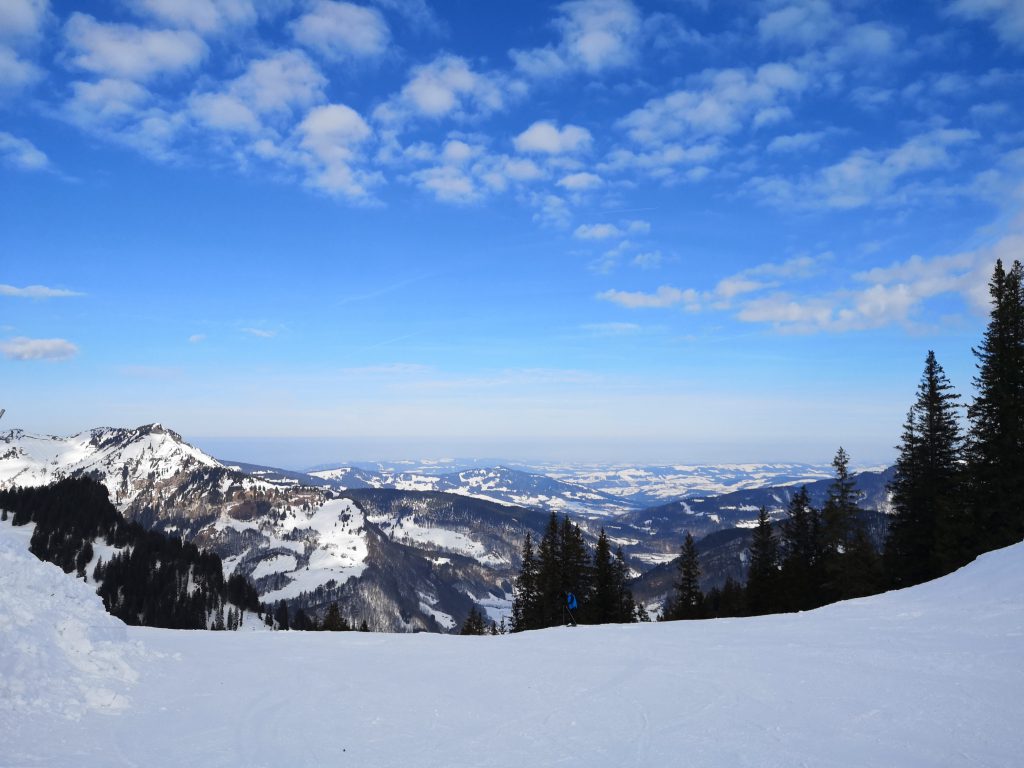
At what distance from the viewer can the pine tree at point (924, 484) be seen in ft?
117

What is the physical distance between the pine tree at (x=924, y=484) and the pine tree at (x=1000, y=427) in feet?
6.11

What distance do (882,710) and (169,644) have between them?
17692mm

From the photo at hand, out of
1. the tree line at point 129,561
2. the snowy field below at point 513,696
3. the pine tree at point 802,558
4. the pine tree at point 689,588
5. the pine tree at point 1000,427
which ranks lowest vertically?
the tree line at point 129,561

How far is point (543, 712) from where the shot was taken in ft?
35.9

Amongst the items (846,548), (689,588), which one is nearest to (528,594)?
(689,588)

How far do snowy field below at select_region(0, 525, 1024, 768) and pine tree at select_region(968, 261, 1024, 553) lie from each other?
55.7 ft

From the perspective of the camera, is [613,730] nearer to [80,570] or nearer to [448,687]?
[448,687]

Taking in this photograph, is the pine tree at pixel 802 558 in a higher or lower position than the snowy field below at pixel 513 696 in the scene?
lower

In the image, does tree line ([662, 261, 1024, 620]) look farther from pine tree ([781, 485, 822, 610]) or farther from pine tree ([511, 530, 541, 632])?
pine tree ([511, 530, 541, 632])

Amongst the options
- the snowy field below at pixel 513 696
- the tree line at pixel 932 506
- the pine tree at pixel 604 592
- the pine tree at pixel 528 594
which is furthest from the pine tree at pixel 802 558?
the snowy field below at pixel 513 696

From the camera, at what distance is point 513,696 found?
1201 centimetres

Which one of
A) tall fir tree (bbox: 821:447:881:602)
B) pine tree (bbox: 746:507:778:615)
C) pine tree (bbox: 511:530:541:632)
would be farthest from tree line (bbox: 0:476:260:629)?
tall fir tree (bbox: 821:447:881:602)

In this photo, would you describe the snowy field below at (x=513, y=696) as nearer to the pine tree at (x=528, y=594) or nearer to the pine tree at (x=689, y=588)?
the pine tree at (x=528, y=594)

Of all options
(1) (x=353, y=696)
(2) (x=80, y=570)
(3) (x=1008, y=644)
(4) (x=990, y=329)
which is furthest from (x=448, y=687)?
(2) (x=80, y=570)
